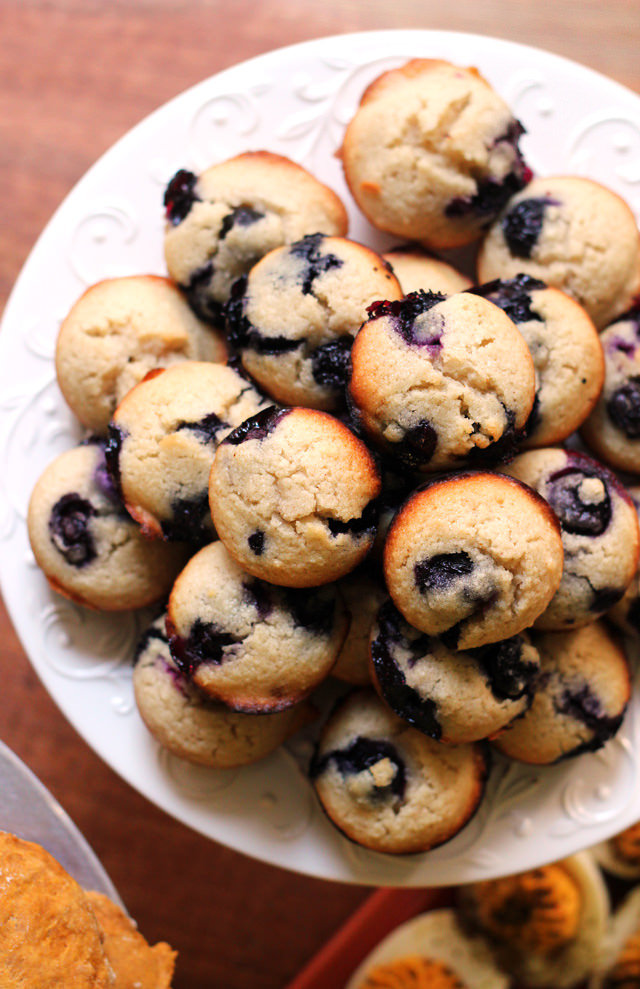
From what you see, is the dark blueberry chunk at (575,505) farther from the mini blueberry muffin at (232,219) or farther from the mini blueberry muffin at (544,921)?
the mini blueberry muffin at (544,921)

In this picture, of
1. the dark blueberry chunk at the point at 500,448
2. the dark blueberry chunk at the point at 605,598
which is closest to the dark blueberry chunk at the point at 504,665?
the dark blueberry chunk at the point at 605,598

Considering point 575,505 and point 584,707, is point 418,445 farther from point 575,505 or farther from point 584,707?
point 584,707

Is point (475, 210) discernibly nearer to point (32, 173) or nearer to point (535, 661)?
point (535, 661)

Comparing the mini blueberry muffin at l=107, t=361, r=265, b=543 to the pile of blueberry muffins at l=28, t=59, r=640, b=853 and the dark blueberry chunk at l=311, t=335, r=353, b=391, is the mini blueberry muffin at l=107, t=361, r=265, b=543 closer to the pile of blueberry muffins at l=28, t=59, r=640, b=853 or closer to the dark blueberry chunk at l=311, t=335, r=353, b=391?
the pile of blueberry muffins at l=28, t=59, r=640, b=853

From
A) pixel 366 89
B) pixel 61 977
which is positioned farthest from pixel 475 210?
pixel 61 977

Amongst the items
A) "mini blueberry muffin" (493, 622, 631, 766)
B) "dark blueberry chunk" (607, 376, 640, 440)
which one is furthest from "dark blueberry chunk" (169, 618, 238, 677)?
"dark blueberry chunk" (607, 376, 640, 440)
